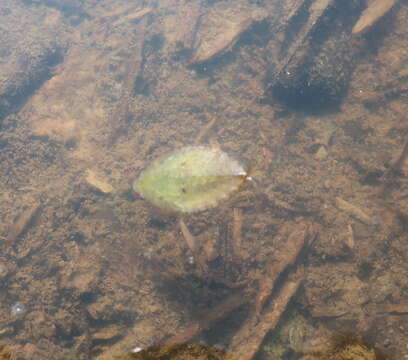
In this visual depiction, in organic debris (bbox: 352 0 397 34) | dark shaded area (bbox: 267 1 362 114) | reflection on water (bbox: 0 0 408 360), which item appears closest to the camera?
reflection on water (bbox: 0 0 408 360)

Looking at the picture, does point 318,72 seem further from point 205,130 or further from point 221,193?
point 221,193

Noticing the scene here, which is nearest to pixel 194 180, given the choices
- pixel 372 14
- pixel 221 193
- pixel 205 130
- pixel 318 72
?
pixel 221 193

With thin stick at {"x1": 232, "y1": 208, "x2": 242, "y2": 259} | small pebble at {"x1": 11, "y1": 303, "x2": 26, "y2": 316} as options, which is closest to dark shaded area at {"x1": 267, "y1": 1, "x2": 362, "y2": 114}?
thin stick at {"x1": 232, "y1": 208, "x2": 242, "y2": 259}

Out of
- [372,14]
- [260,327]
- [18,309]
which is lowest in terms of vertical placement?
[18,309]

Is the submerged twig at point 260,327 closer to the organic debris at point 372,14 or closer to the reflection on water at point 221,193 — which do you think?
the reflection on water at point 221,193

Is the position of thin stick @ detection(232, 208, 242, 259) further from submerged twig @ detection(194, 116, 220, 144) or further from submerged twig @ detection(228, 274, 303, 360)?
submerged twig @ detection(194, 116, 220, 144)

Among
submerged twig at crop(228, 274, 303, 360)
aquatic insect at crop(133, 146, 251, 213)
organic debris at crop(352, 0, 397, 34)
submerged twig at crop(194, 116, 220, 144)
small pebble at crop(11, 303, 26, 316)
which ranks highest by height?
organic debris at crop(352, 0, 397, 34)

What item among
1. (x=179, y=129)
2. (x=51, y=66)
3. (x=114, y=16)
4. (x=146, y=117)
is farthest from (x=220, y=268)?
(x=114, y=16)
